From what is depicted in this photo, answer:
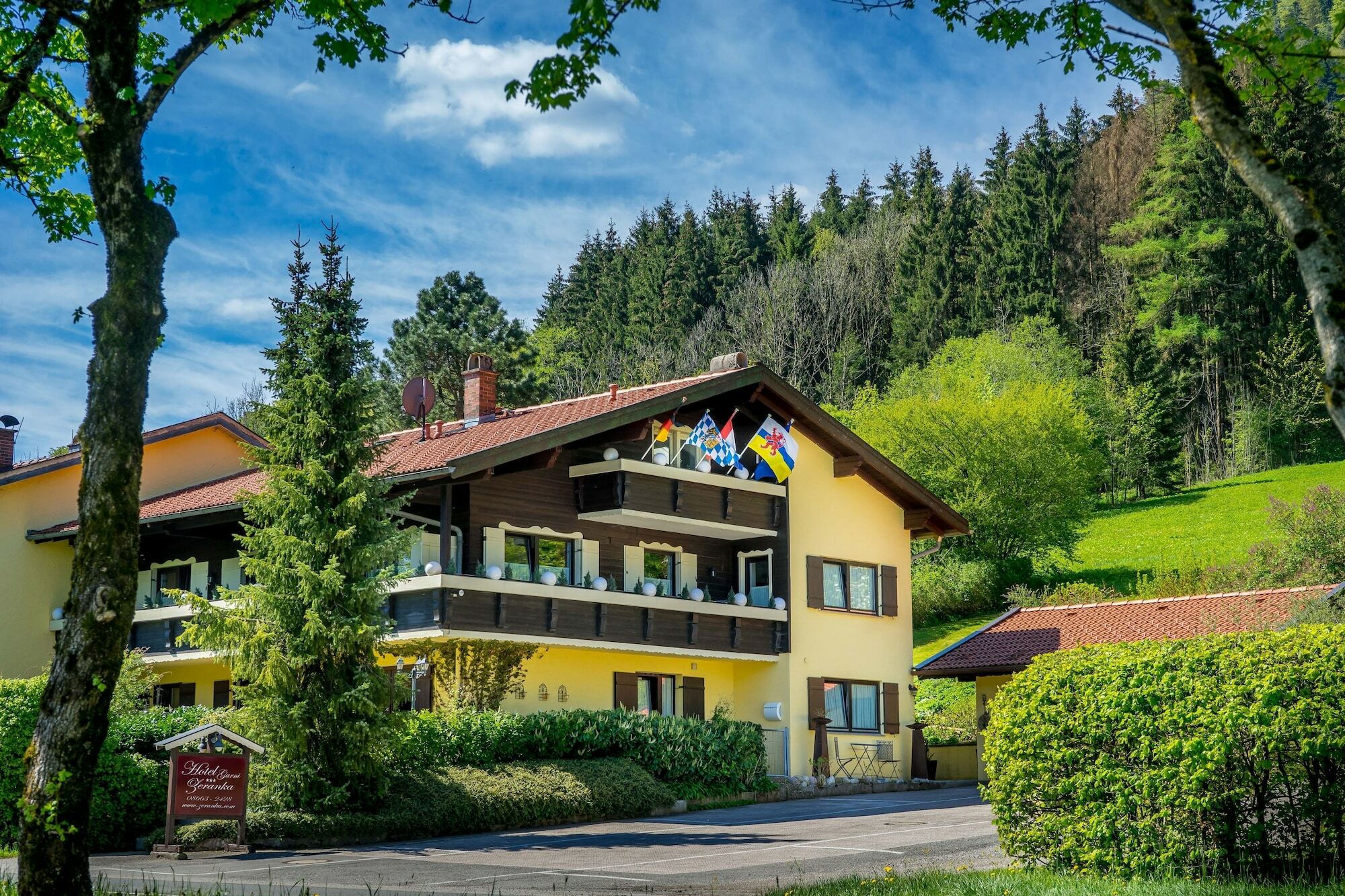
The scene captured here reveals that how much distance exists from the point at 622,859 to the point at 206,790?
18.0 feet

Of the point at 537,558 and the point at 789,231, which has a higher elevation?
the point at 789,231

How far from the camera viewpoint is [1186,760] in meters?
11.5

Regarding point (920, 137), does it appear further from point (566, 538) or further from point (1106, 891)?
point (1106, 891)

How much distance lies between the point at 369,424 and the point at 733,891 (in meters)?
10.9

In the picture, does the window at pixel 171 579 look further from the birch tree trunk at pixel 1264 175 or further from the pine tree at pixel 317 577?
the birch tree trunk at pixel 1264 175

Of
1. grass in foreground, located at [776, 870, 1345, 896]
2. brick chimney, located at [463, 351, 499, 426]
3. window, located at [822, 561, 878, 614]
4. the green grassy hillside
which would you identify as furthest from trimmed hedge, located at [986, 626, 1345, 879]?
the green grassy hillside

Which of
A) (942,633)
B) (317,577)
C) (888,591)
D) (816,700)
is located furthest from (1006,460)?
(317,577)

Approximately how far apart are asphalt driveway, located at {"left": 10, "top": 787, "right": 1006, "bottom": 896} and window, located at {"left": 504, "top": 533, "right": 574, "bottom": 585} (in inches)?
233

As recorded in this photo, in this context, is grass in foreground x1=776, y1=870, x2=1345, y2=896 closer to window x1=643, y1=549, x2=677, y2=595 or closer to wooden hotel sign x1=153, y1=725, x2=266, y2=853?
wooden hotel sign x1=153, y1=725, x2=266, y2=853

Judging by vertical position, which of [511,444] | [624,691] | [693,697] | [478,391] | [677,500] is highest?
[478,391]

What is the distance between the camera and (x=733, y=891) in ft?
42.0

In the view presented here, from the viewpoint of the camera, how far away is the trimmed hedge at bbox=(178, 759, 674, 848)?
18.6m

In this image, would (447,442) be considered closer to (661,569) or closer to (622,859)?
(661,569)

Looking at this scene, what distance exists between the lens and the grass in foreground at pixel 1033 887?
10117 millimetres
